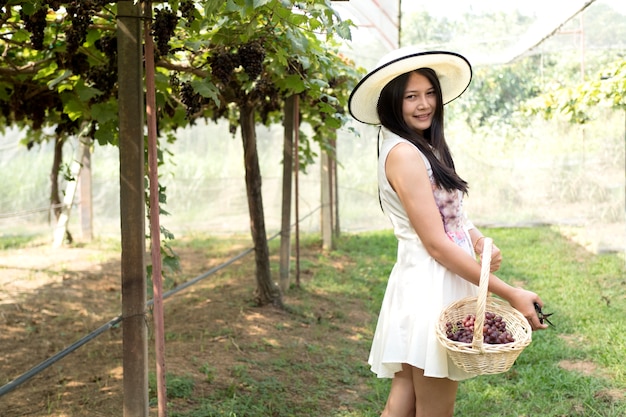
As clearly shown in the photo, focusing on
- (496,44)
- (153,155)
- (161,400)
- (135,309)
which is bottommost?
(161,400)

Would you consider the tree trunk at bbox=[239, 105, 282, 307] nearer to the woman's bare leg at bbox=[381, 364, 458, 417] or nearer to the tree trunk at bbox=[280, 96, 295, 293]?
the tree trunk at bbox=[280, 96, 295, 293]

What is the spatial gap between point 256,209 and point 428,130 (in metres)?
3.12

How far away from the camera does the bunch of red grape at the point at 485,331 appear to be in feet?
6.93

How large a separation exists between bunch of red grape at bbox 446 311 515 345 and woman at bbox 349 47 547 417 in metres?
0.07

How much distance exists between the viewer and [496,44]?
11.9 meters

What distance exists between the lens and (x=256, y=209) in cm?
546

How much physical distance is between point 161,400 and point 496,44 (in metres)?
10.0

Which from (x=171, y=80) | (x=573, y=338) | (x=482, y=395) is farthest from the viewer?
(x=573, y=338)

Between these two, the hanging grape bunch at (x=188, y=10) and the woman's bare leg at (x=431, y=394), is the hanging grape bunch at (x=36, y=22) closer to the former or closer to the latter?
the hanging grape bunch at (x=188, y=10)

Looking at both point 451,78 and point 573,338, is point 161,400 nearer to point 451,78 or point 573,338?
point 451,78

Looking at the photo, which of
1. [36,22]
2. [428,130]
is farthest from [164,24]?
[428,130]

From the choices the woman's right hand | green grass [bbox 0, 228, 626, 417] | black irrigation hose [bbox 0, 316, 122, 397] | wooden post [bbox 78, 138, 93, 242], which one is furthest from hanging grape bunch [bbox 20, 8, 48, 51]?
wooden post [bbox 78, 138, 93, 242]

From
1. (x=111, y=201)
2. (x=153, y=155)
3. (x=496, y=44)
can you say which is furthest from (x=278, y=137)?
(x=153, y=155)

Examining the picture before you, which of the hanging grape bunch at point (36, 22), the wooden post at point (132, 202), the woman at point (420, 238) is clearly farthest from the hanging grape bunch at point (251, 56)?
the woman at point (420, 238)
